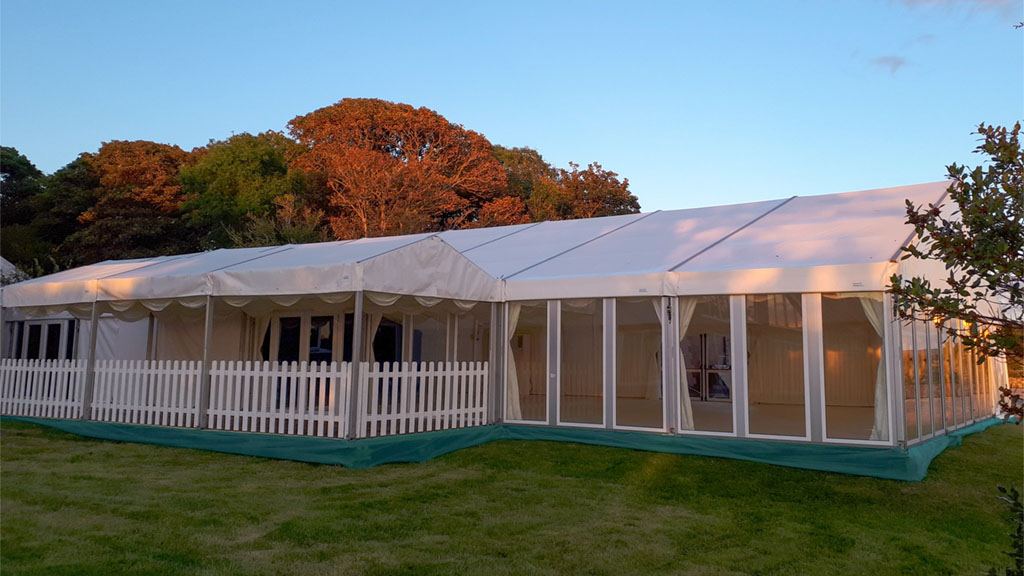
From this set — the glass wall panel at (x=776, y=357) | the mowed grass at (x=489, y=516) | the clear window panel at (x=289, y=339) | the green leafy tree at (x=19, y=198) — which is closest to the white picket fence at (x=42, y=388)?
the mowed grass at (x=489, y=516)

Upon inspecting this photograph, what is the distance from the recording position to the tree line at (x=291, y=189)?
2547 centimetres

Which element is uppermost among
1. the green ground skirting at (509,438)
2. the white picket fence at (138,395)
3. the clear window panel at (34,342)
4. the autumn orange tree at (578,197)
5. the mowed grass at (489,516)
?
the autumn orange tree at (578,197)

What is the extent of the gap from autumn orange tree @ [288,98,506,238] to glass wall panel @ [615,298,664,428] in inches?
450

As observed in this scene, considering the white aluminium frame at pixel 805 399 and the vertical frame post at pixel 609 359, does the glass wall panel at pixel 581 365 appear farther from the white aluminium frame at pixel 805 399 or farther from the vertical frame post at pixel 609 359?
the white aluminium frame at pixel 805 399

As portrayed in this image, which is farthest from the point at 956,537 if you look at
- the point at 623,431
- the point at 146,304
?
the point at 146,304

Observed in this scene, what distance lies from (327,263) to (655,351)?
307 inches

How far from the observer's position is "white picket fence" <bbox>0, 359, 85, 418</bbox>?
413 inches

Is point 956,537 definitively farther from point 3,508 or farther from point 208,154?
point 208,154

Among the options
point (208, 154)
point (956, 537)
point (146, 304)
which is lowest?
point (956, 537)

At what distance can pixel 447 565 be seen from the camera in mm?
4586

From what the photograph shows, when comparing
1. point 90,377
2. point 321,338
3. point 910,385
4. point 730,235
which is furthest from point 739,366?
point 90,377

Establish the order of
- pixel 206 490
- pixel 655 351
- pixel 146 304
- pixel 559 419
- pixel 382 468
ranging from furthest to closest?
pixel 655 351 → pixel 146 304 → pixel 559 419 → pixel 382 468 → pixel 206 490

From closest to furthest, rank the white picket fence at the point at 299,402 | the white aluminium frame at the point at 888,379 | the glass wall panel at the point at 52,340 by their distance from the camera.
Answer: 1. the white aluminium frame at the point at 888,379
2. the white picket fence at the point at 299,402
3. the glass wall panel at the point at 52,340

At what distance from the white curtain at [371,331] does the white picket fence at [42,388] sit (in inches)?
161
